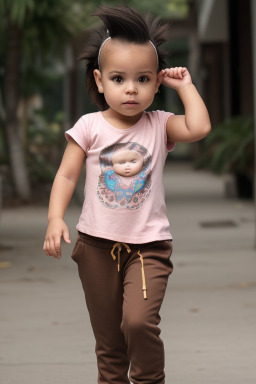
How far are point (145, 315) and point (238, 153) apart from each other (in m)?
12.2

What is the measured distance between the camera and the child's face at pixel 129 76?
12.0 feet

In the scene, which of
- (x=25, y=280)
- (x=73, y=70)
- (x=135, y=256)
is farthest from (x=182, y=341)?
(x=73, y=70)

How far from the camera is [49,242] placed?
3.59 meters

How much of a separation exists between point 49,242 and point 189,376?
4.77 ft

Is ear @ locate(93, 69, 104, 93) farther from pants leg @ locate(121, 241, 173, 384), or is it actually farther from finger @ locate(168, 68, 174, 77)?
pants leg @ locate(121, 241, 173, 384)

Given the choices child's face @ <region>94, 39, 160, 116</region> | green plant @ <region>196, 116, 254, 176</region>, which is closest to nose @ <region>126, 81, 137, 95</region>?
child's face @ <region>94, 39, 160, 116</region>

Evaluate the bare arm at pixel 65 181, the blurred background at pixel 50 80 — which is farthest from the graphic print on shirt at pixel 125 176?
the blurred background at pixel 50 80

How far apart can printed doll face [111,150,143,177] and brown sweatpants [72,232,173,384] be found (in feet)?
0.96

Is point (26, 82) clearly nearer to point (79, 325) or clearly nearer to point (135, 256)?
point (79, 325)

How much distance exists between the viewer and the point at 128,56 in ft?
12.0

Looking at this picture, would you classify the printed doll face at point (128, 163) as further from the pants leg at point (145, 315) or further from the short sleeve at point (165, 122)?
the pants leg at point (145, 315)

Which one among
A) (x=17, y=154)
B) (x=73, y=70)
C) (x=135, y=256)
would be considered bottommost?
(x=73, y=70)

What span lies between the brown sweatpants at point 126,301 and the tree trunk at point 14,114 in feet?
42.4

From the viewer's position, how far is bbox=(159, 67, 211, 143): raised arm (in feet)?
12.5
